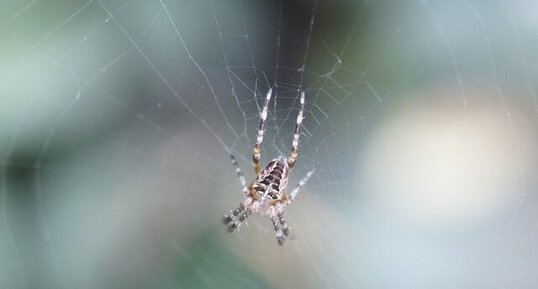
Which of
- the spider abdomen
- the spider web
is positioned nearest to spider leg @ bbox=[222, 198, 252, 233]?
the spider web

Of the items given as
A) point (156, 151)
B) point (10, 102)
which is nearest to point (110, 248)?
point (156, 151)

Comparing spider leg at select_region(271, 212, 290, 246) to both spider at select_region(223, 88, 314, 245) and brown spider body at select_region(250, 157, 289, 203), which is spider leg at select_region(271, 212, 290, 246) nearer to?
spider at select_region(223, 88, 314, 245)

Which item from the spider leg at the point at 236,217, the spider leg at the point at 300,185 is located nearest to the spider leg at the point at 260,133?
the spider leg at the point at 300,185

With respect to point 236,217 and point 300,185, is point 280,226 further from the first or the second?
point 300,185

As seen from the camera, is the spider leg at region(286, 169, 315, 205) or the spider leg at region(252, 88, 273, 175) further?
the spider leg at region(286, 169, 315, 205)

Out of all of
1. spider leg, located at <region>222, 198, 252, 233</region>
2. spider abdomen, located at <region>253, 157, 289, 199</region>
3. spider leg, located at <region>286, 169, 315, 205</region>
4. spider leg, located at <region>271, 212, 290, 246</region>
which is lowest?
spider leg, located at <region>222, 198, 252, 233</region>

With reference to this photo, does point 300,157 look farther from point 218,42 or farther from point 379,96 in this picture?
point 218,42
